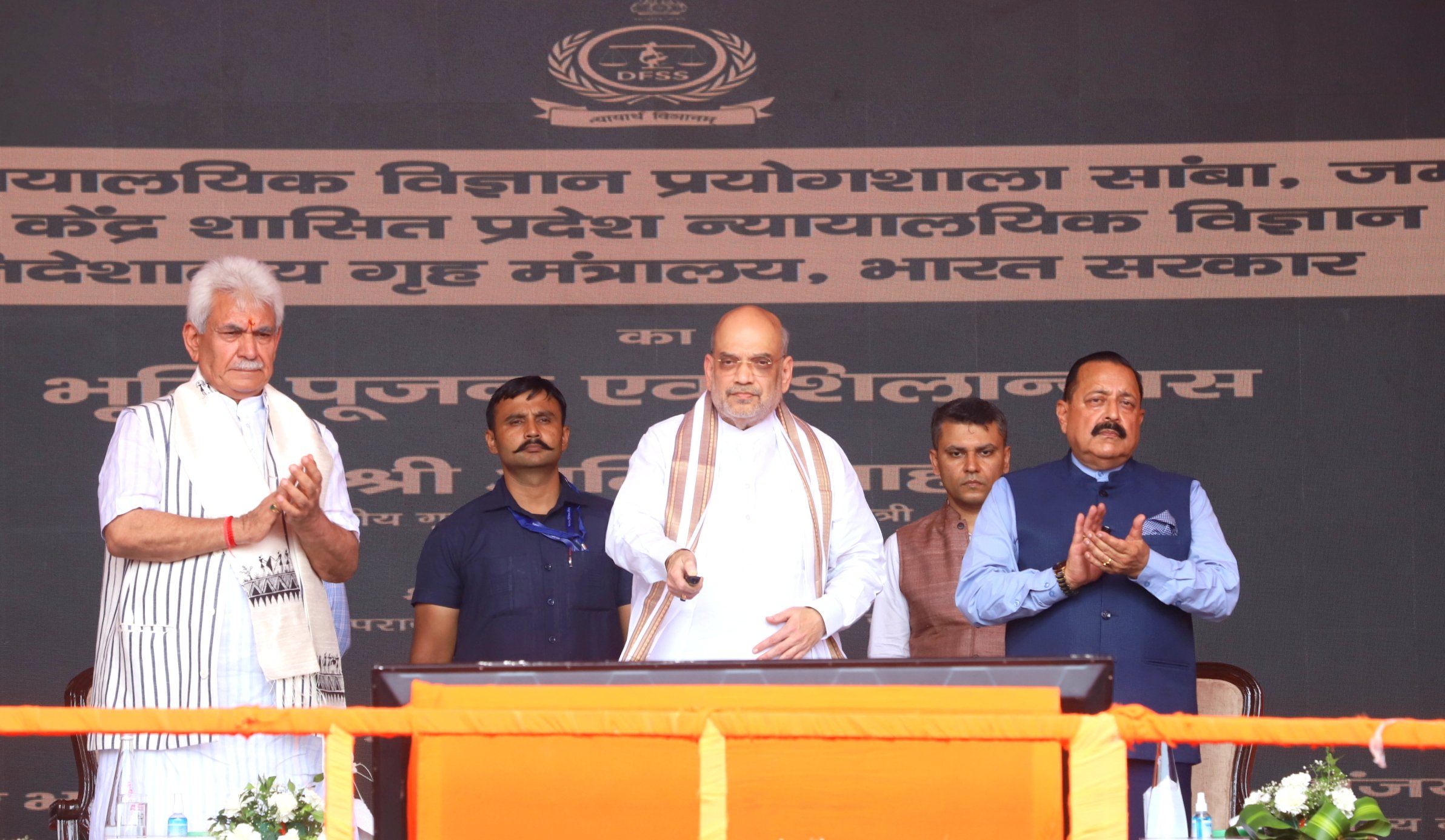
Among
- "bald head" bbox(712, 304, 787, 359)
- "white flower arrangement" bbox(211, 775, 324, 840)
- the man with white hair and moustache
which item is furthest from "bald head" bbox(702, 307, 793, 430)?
"white flower arrangement" bbox(211, 775, 324, 840)

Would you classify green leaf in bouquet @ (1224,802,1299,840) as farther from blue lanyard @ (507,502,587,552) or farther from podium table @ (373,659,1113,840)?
blue lanyard @ (507,502,587,552)

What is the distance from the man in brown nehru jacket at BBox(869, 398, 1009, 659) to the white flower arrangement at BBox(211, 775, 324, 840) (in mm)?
2071

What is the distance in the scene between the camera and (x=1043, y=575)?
11.1 ft

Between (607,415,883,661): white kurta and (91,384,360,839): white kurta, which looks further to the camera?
(607,415,883,661): white kurta

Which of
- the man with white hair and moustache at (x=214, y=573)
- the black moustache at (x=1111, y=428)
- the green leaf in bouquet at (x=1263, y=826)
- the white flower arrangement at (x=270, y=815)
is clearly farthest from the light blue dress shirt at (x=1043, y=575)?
the white flower arrangement at (x=270, y=815)

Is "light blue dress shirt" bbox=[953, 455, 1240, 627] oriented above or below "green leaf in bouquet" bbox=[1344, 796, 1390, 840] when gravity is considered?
above

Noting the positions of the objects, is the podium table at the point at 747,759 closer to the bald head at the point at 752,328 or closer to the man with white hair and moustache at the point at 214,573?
the man with white hair and moustache at the point at 214,573

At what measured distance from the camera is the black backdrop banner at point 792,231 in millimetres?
5316

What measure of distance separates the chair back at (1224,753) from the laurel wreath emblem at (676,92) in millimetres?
2623

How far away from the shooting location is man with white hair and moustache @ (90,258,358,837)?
10.4 ft

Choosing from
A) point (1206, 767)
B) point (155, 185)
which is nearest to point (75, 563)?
point (155, 185)

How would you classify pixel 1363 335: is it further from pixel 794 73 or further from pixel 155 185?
pixel 155 185

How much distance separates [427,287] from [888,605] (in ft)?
6.87

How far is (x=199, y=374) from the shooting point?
3521 millimetres
